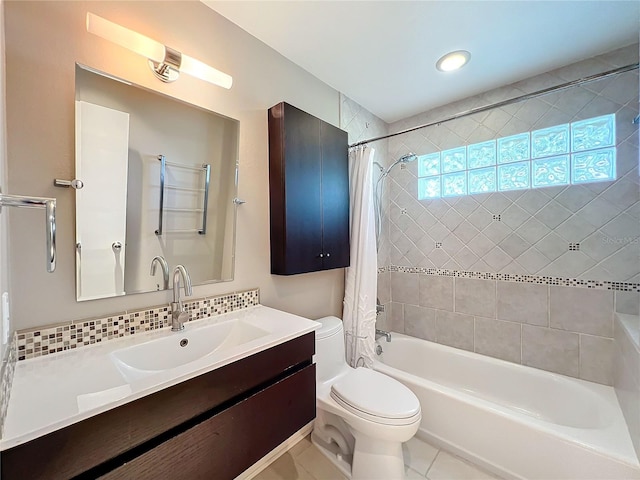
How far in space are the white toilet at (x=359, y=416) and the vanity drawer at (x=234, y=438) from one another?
0.32 metres

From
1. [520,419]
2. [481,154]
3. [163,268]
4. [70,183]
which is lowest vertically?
[520,419]

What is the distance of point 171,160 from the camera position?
3.99 ft

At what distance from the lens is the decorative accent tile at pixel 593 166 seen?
1627mm

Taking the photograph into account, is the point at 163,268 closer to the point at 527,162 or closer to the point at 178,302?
the point at 178,302

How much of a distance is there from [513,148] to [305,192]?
64.1 inches

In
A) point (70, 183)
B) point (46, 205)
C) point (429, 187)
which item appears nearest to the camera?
point (46, 205)

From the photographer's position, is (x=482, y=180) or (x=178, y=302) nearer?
(x=178, y=302)

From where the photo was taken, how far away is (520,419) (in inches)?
52.7

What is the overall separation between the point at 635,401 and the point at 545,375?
604mm

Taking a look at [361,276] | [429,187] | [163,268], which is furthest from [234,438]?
[429,187]

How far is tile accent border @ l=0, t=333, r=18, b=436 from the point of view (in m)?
0.55

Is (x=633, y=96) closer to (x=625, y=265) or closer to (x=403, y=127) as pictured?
(x=625, y=265)

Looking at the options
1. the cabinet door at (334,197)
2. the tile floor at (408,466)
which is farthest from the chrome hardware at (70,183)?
the tile floor at (408,466)

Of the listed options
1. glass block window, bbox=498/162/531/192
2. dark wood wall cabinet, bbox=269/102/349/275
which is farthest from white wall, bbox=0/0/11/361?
glass block window, bbox=498/162/531/192
